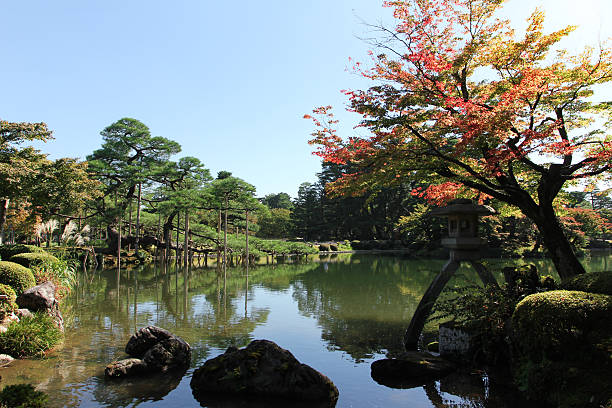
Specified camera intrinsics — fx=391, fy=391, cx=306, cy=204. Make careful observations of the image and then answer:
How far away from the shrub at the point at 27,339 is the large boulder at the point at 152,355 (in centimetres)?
118

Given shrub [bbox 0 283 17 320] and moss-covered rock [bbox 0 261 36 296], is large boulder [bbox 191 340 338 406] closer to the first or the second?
shrub [bbox 0 283 17 320]

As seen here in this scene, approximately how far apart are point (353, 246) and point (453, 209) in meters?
32.1

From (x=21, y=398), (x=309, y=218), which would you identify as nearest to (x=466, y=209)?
(x=21, y=398)

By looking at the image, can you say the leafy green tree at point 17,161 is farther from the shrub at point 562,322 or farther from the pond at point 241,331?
the shrub at point 562,322

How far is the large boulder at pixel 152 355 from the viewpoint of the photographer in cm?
489

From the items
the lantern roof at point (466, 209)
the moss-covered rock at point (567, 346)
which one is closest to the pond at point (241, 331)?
the moss-covered rock at point (567, 346)

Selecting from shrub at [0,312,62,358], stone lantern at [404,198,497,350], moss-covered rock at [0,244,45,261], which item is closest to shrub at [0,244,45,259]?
moss-covered rock at [0,244,45,261]

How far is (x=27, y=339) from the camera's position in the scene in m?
5.52

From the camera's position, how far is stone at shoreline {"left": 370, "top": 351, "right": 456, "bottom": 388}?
4.88 m

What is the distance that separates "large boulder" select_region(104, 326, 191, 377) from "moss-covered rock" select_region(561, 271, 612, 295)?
4.92 metres

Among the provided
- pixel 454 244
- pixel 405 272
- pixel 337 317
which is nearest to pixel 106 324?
pixel 337 317

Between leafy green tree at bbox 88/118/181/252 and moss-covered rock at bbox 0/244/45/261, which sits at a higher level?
leafy green tree at bbox 88/118/181/252

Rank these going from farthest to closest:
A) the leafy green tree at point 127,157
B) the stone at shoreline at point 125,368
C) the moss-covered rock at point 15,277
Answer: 1. the leafy green tree at point 127,157
2. the moss-covered rock at point 15,277
3. the stone at shoreline at point 125,368

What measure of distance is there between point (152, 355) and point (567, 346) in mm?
4762
